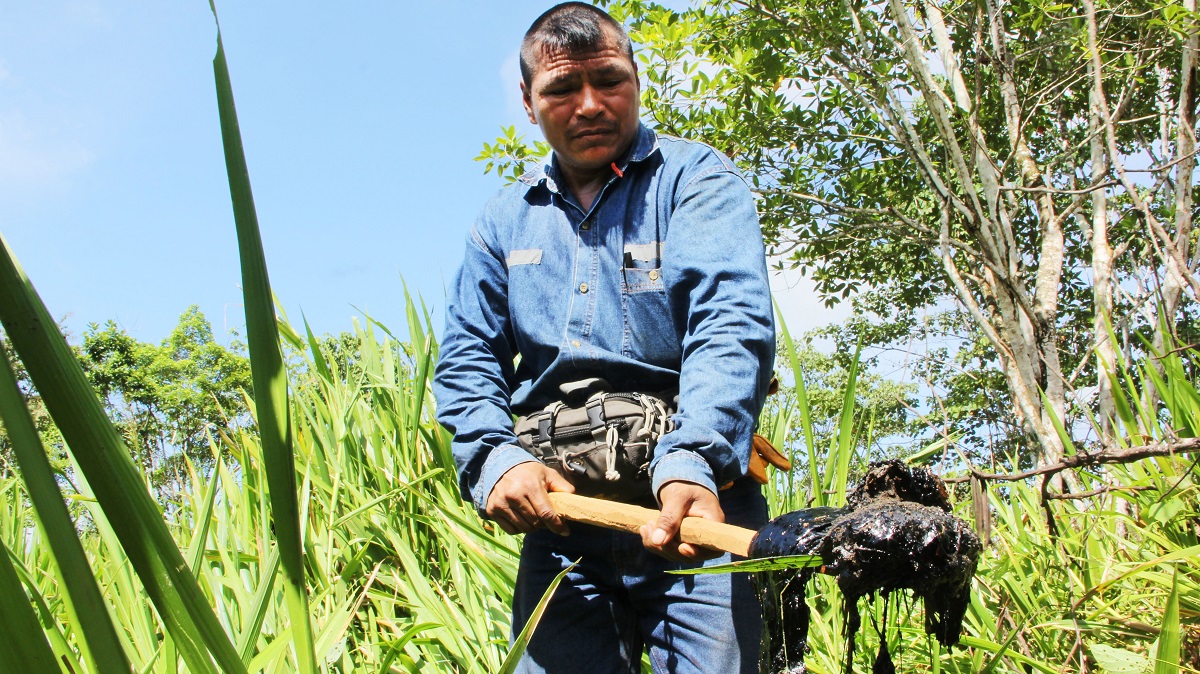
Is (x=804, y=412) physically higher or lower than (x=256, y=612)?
higher

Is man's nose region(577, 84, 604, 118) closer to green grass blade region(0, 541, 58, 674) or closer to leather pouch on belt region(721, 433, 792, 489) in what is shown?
leather pouch on belt region(721, 433, 792, 489)

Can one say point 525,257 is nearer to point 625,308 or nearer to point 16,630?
point 625,308

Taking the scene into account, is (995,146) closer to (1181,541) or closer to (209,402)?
(1181,541)

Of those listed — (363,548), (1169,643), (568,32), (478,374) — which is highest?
(568,32)

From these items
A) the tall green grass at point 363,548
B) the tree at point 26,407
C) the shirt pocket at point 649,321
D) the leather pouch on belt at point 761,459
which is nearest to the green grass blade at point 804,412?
the tall green grass at point 363,548

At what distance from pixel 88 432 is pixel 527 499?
141 cm

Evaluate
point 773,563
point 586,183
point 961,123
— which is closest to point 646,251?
point 586,183

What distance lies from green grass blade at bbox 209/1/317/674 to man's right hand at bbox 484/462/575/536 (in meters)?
1.32

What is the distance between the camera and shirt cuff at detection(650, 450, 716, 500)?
1515 millimetres

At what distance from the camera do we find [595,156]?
1959 mm

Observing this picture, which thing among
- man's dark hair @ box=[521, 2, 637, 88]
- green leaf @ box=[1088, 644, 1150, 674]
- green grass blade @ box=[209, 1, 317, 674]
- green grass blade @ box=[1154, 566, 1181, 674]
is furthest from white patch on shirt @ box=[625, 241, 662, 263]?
green grass blade @ box=[209, 1, 317, 674]

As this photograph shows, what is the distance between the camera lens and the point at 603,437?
1740mm

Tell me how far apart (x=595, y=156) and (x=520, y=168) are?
4678 millimetres

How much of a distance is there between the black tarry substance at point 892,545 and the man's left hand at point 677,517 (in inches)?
6.9
